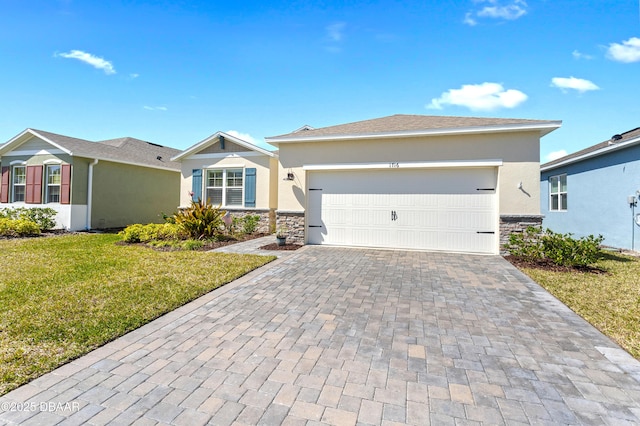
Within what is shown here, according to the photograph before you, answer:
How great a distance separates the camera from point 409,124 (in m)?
9.43

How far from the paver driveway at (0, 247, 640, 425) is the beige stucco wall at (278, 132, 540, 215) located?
14.3ft

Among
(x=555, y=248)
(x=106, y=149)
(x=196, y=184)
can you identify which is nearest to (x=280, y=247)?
(x=196, y=184)

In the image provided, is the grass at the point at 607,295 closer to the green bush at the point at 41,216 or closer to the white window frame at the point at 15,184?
the green bush at the point at 41,216

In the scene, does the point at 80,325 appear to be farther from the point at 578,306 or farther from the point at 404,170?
the point at 404,170

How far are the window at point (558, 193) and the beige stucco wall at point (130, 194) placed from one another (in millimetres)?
19296

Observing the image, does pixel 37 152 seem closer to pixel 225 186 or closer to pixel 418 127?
pixel 225 186

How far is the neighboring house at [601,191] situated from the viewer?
9.42 meters

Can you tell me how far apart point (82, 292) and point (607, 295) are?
327 inches

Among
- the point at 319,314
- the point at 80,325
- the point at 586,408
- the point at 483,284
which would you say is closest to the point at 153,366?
the point at 80,325

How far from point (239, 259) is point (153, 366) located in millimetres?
4496

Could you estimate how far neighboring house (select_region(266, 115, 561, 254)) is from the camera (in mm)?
8047

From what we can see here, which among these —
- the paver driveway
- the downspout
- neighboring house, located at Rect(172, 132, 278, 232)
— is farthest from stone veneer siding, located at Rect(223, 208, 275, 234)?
the paver driveway

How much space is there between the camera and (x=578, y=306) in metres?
4.29

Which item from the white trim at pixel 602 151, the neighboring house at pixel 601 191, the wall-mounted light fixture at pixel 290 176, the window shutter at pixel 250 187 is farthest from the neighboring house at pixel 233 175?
the neighboring house at pixel 601 191
